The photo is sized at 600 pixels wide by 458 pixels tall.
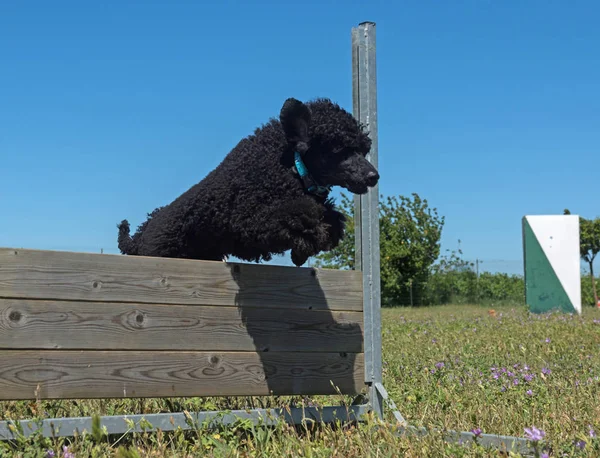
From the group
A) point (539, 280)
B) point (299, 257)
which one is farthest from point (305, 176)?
point (539, 280)

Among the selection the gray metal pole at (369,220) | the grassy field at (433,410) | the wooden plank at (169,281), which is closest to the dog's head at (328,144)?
the gray metal pole at (369,220)

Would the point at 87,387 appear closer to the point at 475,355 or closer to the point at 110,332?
the point at 110,332

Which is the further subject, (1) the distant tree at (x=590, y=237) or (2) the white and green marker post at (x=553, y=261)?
(1) the distant tree at (x=590, y=237)

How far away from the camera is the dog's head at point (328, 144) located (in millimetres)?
3039

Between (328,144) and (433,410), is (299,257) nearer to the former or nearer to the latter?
(328,144)

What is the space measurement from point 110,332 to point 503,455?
1.89 m

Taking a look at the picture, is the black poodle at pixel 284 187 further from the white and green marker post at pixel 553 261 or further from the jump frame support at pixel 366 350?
the white and green marker post at pixel 553 261

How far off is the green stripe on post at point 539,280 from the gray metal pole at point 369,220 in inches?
476

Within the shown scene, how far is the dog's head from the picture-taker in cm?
304

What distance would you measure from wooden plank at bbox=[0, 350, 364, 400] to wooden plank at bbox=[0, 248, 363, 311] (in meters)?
0.27

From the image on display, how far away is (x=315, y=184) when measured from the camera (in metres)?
3.09

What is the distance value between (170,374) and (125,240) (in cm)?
110

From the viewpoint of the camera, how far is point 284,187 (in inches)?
118

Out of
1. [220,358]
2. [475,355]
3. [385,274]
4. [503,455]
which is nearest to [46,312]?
[220,358]
